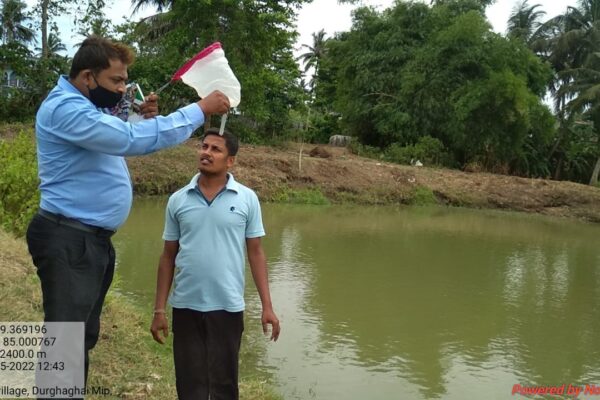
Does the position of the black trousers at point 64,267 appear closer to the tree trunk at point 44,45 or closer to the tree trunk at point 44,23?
the tree trunk at point 44,45

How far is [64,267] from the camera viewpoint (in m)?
2.06

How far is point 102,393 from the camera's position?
291 cm

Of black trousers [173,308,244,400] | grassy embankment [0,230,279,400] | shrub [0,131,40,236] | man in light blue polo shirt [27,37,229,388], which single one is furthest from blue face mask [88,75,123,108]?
shrub [0,131,40,236]

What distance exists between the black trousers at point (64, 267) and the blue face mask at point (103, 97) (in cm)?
47

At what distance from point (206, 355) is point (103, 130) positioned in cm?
111

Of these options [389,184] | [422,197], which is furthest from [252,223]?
[422,197]

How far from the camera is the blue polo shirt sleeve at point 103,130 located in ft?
6.57

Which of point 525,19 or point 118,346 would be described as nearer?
point 118,346

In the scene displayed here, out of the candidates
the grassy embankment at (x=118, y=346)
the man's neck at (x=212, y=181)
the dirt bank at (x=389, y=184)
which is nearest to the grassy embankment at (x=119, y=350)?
the grassy embankment at (x=118, y=346)

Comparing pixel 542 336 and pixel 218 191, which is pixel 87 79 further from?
pixel 542 336

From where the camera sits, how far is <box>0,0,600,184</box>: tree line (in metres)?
17.6

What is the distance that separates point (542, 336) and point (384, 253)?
379cm

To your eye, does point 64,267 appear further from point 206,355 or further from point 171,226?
point 206,355

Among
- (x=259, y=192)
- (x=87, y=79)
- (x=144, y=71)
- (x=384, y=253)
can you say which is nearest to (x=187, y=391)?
(x=87, y=79)
